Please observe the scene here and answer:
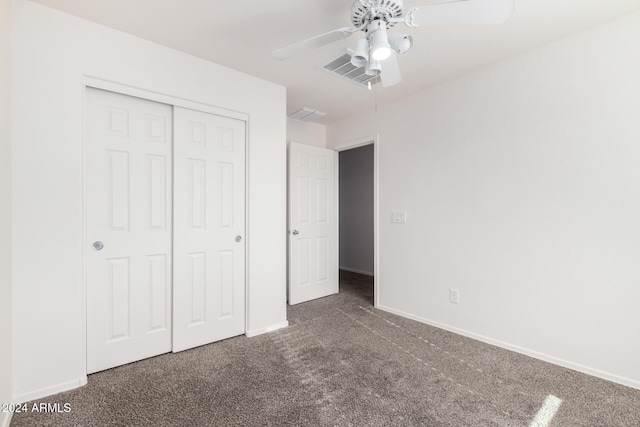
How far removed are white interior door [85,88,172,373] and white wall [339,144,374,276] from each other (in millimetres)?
3770

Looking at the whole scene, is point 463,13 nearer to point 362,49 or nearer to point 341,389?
point 362,49

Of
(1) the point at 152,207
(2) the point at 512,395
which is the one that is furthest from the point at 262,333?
(2) the point at 512,395

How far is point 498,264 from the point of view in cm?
253

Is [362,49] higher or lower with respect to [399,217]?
higher

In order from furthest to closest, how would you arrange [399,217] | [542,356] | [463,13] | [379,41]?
[399,217]
[542,356]
[379,41]
[463,13]

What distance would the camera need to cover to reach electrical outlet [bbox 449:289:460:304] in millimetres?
2790

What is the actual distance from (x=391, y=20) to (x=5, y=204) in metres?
2.35

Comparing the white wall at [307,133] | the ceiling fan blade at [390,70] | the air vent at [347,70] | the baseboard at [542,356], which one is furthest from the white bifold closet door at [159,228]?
the baseboard at [542,356]

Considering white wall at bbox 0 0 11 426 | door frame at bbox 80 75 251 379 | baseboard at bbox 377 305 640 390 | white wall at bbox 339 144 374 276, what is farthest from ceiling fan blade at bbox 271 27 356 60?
white wall at bbox 339 144 374 276

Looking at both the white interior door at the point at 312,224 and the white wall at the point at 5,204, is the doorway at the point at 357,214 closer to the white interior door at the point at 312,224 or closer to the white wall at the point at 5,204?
the white interior door at the point at 312,224

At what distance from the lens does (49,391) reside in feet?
6.00

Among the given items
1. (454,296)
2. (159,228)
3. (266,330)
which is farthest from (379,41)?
(266,330)

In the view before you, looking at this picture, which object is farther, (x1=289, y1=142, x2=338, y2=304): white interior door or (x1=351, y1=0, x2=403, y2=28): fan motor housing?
(x1=289, y1=142, x2=338, y2=304): white interior door

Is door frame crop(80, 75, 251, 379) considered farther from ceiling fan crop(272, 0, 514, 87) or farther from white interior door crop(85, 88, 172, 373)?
ceiling fan crop(272, 0, 514, 87)
